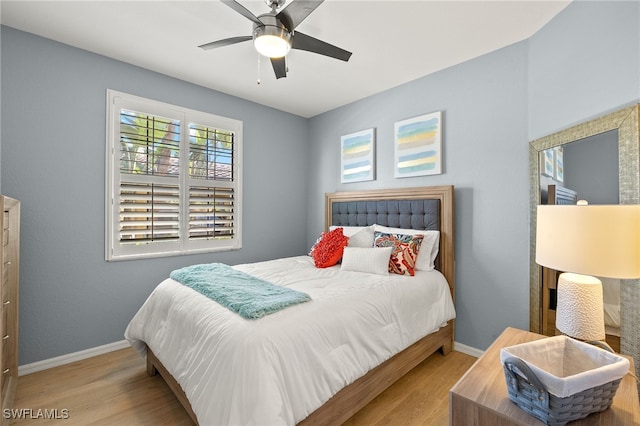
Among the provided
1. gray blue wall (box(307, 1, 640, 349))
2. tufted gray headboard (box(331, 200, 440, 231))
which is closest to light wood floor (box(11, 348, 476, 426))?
gray blue wall (box(307, 1, 640, 349))

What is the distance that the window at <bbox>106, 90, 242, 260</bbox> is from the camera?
2.74m

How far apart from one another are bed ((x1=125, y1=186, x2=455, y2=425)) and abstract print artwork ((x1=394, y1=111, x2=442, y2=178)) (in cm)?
33

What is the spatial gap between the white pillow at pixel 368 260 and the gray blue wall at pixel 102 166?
2.58 ft

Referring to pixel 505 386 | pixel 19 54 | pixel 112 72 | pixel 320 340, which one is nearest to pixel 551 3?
pixel 505 386

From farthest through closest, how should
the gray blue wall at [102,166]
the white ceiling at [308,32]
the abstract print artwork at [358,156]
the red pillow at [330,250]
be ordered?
1. the abstract print artwork at [358,156]
2. the red pillow at [330,250]
3. the gray blue wall at [102,166]
4. the white ceiling at [308,32]

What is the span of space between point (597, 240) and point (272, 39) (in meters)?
1.89

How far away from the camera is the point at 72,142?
8.24ft

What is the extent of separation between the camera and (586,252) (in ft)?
3.72

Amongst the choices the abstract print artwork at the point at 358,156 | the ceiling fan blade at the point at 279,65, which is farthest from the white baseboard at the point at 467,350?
the ceiling fan blade at the point at 279,65

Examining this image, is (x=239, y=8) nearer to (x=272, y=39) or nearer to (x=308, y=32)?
(x=272, y=39)

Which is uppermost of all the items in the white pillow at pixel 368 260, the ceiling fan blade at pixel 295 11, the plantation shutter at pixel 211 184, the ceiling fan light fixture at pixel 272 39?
the ceiling fan blade at pixel 295 11

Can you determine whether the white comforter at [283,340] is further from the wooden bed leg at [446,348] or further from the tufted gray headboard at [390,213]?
the tufted gray headboard at [390,213]

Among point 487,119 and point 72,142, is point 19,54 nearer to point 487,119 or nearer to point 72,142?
point 72,142

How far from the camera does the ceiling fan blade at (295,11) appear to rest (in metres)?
1.56
